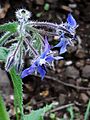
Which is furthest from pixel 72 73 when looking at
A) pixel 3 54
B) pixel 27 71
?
pixel 27 71

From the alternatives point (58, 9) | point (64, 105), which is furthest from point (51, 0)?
point (64, 105)

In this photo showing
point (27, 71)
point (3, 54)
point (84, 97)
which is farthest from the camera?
point (84, 97)

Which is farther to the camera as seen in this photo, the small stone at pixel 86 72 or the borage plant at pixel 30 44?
the small stone at pixel 86 72

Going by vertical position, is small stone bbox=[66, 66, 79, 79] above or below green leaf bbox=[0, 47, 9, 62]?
below

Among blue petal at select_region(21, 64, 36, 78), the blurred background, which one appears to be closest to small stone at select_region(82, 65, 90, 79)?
the blurred background

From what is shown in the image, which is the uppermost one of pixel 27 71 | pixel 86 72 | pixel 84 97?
pixel 27 71

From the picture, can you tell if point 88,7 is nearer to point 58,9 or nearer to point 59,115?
point 58,9

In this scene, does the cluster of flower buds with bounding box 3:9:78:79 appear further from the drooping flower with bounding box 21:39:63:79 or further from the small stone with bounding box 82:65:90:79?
the small stone with bounding box 82:65:90:79

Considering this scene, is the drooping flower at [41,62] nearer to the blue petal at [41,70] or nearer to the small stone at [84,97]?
the blue petal at [41,70]

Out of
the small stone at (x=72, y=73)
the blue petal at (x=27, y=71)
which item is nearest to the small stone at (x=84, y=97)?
the small stone at (x=72, y=73)

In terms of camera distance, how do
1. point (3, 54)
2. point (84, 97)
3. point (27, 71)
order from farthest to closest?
point (84, 97), point (3, 54), point (27, 71)

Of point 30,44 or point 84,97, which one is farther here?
point 84,97

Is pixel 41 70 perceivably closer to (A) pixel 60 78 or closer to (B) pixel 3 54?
(B) pixel 3 54
